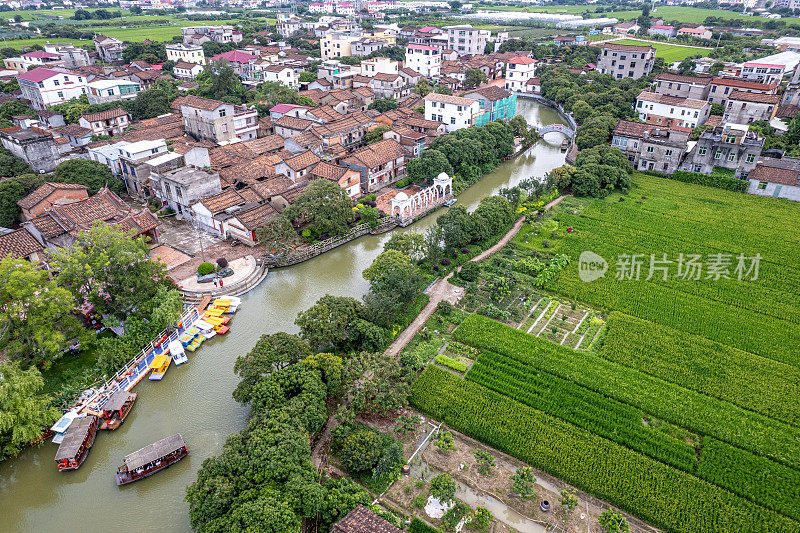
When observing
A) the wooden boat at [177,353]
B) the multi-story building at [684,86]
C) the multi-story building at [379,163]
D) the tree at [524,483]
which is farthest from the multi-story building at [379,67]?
the tree at [524,483]

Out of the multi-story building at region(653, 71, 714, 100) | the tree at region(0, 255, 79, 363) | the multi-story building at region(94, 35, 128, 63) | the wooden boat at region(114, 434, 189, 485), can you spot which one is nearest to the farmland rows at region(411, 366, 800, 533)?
the wooden boat at region(114, 434, 189, 485)

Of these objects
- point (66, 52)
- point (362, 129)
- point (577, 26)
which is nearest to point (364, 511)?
point (362, 129)

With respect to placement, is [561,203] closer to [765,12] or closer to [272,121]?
[272,121]

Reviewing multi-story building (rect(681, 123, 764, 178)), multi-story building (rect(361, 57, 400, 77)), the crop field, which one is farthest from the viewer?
multi-story building (rect(361, 57, 400, 77))

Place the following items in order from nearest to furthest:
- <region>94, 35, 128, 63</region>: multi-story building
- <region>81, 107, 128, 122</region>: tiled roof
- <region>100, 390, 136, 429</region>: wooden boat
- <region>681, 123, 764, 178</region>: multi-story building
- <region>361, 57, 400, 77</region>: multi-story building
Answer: <region>100, 390, 136, 429</region>: wooden boat → <region>681, 123, 764, 178</region>: multi-story building → <region>81, 107, 128, 122</region>: tiled roof → <region>361, 57, 400, 77</region>: multi-story building → <region>94, 35, 128, 63</region>: multi-story building

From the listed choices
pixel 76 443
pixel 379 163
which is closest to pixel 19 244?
pixel 76 443

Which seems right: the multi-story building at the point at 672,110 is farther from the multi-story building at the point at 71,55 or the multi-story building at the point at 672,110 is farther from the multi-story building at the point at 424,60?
the multi-story building at the point at 71,55

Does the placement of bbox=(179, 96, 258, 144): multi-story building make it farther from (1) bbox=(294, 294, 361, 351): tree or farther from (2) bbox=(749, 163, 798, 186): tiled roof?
(2) bbox=(749, 163, 798, 186): tiled roof

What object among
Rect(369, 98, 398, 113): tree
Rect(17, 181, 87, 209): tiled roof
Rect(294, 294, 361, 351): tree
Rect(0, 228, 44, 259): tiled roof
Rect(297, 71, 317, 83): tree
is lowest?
Rect(294, 294, 361, 351): tree
